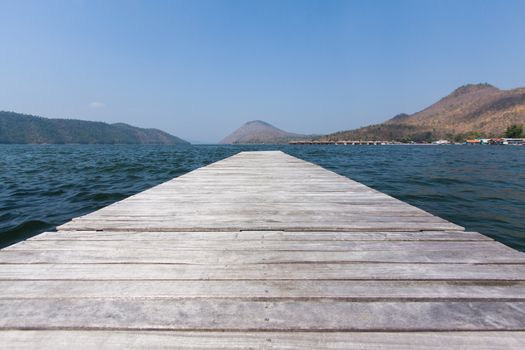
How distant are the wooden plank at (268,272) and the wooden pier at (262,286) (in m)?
0.01

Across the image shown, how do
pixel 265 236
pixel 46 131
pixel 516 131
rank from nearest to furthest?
1. pixel 265 236
2. pixel 516 131
3. pixel 46 131

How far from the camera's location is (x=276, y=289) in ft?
5.00

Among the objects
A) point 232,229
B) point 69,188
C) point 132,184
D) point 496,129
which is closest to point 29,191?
point 69,188

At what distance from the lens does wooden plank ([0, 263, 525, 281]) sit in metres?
1.65

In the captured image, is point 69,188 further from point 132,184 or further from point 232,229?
point 232,229

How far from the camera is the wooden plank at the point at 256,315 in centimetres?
123

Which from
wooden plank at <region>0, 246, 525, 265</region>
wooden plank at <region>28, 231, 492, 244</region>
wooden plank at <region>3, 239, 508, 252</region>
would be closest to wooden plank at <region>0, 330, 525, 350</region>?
wooden plank at <region>0, 246, 525, 265</region>

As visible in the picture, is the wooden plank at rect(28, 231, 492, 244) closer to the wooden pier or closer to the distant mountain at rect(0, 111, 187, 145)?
the wooden pier

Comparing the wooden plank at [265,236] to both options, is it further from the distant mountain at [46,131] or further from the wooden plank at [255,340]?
the distant mountain at [46,131]

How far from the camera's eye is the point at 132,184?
904cm

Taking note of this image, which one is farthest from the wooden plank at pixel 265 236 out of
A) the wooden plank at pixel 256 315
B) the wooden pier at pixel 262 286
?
the wooden plank at pixel 256 315

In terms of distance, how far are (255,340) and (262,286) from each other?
41 centimetres

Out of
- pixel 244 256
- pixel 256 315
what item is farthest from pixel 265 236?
pixel 256 315

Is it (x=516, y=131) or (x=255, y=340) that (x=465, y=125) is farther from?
(x=255, y=340)
